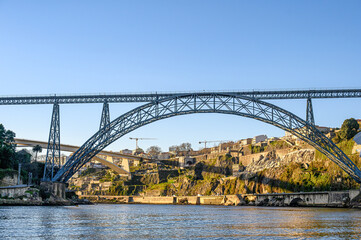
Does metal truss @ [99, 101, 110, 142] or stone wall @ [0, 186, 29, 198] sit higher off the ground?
metal truss @ [99, 101, 110, 142]

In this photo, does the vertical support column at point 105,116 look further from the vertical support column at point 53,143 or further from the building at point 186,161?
the building at point 186,161

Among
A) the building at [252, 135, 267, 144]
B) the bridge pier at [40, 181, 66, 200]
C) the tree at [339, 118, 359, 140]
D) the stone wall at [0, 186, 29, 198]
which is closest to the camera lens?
the stone wall at [0, 186, 29, 198]

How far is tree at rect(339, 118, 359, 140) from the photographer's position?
90.0m

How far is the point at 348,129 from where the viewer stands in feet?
295

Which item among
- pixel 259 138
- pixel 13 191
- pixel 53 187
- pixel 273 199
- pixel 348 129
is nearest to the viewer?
pixel 13 191

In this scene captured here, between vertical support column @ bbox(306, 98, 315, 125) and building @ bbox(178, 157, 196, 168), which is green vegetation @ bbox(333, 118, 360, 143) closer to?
vertical support column @ bbox(306, 98, 315, 125)

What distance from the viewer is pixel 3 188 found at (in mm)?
57219

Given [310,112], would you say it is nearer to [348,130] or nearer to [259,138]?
A: [348,130]

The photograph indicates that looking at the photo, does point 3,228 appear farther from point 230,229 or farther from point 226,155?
point 226,155

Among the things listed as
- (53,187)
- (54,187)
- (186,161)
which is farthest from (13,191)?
(186,161)

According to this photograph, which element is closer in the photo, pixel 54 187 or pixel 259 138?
pixel 54 187

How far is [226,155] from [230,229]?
9665cm

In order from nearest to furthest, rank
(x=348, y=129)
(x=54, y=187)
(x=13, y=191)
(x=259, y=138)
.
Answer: (x=13, y=191) → (x=54, y=187) → (x=348, y=129) → (x=259, y=138)

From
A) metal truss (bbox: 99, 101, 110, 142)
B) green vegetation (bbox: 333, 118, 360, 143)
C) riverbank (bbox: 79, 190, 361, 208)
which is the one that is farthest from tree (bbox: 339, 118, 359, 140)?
metal truss (bbox: 99, 101, 110, 142)
